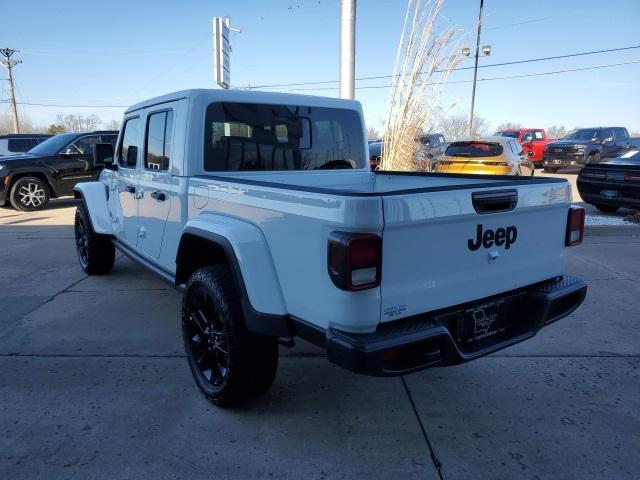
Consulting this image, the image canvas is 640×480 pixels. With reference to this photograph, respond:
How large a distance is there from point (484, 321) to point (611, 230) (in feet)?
22.4

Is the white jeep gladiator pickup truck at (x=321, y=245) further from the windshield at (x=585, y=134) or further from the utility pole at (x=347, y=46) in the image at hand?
the windshield at (x=585, y=134)

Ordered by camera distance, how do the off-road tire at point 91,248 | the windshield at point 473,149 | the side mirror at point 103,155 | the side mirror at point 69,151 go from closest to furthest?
the side mirror at point 103,155, the off-road tire at point 91,248, the windshield at point 473,149, the side mirror at point 69,151

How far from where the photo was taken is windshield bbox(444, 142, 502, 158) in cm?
1052

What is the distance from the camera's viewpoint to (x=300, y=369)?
11.4 feet

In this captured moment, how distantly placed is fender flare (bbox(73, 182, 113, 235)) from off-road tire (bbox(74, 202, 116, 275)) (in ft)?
0.62

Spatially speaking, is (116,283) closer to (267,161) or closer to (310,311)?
(267,161)

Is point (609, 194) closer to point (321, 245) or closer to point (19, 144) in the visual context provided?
point (321, 245)

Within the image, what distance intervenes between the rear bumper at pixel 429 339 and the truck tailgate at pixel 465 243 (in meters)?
0.06

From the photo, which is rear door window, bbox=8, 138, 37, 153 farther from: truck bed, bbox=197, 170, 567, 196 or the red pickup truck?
the red pickup truck

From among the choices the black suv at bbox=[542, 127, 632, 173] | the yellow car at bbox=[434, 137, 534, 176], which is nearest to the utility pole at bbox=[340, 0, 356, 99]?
the yellow car at bbox=[434, 137, 534, 176]

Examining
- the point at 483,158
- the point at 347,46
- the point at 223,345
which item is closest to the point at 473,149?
the point at 483,158

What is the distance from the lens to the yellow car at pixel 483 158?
33.6 ft

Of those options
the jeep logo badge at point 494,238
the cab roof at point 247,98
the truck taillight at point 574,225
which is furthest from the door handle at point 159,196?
the truck taillight at point 574,225

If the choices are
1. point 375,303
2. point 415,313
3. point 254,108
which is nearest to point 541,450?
point 415,313
